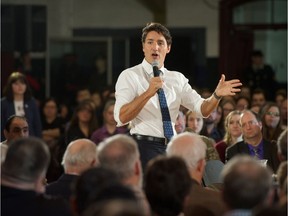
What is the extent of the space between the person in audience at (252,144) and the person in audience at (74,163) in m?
2.67

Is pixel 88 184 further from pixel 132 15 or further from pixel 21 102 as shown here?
pixel 132 15

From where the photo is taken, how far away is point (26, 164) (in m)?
4.32

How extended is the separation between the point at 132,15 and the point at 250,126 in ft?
22.5

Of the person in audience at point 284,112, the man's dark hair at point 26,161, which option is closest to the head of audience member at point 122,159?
the man's dark hair at point 26,161

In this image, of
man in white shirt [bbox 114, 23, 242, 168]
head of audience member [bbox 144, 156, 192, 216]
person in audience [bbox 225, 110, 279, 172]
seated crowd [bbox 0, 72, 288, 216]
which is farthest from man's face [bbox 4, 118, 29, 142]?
head of audience member [bbox 144, 156, 192, 216]

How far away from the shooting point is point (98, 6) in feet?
46.8

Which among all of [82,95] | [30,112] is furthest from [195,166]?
[82,95]

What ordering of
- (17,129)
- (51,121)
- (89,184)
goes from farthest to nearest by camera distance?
1. (51,121)
2. (17,129)
3. (89,184)

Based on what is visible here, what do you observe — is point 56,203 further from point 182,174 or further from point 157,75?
point 157,75

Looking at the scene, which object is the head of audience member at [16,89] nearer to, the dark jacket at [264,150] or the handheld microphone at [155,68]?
the dark jacket at [264,150]

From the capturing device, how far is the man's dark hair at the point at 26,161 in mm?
4320

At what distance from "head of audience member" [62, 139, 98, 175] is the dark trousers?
28.9 inches

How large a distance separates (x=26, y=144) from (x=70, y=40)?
965 centimetres

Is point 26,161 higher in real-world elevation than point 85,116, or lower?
higher
